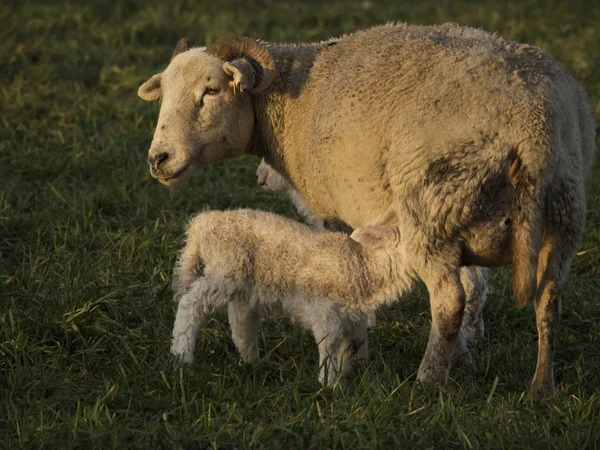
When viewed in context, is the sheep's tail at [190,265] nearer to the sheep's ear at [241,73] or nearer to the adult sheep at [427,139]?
the adult sheep at [427,139]

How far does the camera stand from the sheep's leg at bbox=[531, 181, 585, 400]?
5.02 meters

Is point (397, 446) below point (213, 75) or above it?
below

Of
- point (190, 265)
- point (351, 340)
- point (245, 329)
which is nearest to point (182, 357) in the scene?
point (245, 329)

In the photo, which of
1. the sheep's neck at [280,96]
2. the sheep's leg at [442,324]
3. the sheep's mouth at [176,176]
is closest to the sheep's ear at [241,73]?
the sheep's neck at [280,96]

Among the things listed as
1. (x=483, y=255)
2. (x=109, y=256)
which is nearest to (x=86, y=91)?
(x=109, y=256)

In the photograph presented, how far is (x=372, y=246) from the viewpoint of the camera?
5.39 metres

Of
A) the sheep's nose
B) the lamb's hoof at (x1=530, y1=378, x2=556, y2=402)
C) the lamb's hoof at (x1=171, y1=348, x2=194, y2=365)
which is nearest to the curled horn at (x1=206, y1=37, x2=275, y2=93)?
the sheep's nose

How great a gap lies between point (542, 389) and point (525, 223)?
2.94 feet

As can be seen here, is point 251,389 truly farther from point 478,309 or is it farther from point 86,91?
point 86,91

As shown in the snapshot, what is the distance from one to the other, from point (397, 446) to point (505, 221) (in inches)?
45.6

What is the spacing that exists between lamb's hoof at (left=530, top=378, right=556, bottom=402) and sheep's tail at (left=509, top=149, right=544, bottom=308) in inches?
19.6

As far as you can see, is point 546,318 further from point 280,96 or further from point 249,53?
point 249,53

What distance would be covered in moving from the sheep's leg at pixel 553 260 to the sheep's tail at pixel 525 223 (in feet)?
0.33

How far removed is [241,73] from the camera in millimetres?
5832
